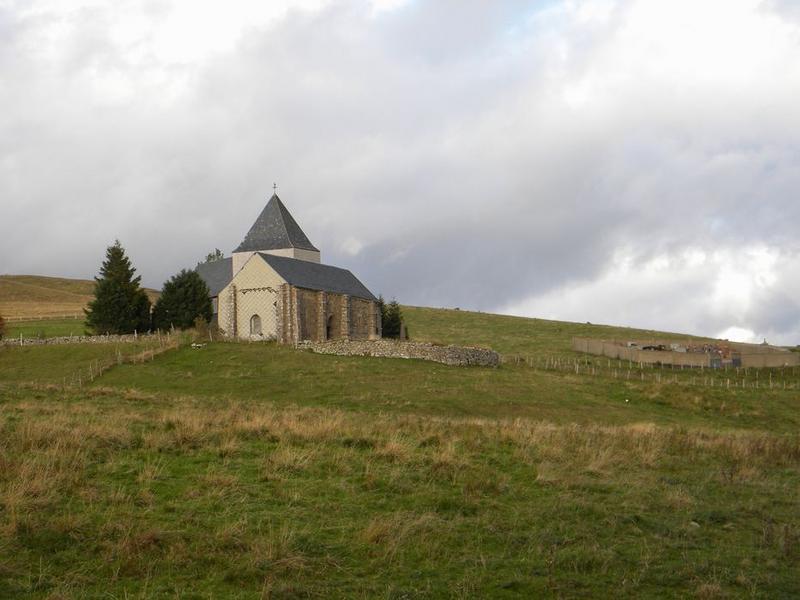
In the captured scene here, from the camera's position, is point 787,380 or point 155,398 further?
point 787,380

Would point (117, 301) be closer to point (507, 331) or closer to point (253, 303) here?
point (253, 303)

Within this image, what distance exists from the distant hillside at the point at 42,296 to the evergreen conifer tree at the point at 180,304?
32.4 metres

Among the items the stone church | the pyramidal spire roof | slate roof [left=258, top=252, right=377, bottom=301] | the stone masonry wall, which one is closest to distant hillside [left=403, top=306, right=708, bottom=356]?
the stone masonry wall

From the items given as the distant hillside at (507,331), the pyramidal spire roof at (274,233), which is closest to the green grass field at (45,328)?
the pyramidal spire roof at (274,233)

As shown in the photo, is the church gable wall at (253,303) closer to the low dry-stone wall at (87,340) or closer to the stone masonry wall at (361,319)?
the stone masonry wall at (361,319)

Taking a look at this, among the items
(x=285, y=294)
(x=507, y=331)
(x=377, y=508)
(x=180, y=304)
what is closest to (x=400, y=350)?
(x=285, y=294)

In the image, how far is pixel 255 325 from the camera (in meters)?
59.0

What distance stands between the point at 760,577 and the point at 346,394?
26992 millimetres

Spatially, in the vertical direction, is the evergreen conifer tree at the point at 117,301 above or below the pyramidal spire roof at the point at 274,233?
below

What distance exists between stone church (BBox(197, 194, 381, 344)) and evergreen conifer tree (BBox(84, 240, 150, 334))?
5.97m

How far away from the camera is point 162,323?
5747 cm

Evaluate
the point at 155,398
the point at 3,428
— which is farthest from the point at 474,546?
the point at 155,398

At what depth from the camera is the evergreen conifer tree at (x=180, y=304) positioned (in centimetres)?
5741

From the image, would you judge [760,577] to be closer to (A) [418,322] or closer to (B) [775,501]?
(B) [775,501]
